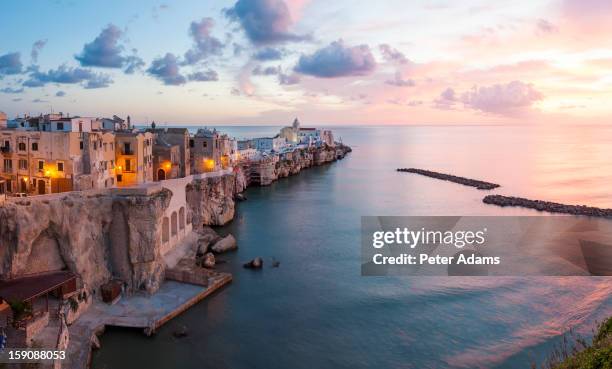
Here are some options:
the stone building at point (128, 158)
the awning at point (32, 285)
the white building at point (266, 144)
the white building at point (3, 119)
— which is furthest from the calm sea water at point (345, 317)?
the white building at point (266, 144)

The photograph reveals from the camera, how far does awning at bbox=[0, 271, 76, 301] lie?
1781 cm

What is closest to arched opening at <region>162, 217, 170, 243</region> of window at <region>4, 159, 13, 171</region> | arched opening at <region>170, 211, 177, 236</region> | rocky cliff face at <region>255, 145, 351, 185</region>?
arched opening at <region>170, 211, 177, 236</region>

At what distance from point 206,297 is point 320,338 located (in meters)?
6.51

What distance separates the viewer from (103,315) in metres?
20.3

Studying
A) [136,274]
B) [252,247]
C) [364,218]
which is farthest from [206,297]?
[364,218]

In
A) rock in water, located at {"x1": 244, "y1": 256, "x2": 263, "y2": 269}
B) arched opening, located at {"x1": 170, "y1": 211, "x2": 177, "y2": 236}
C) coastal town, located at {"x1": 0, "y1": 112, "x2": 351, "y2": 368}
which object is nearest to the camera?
coastal town, located at {"x1": 0, "y1": 112, "x2": 351, "y2": 368}

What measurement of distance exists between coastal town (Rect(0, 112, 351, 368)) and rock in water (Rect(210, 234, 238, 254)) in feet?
0.24

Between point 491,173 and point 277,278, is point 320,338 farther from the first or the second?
point 491,173

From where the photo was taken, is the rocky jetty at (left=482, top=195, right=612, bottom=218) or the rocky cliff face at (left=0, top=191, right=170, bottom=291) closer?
the rocky cliff face at (left=0, top=191, right=170, bottom=291)

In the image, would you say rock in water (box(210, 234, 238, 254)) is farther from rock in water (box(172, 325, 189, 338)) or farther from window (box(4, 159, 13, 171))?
window (box(4, 159, 13, 171))

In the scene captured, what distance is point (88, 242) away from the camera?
71.9 ft

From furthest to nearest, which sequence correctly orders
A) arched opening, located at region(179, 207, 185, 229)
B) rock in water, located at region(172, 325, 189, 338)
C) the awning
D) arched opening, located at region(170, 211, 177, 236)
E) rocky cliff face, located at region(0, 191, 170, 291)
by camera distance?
1. arched opening, located at region(179, 207, 185, 229)
2. arched opening, located at region(170, 211, 177, 236)
3. rock in water, located at region(172, 325, 189, 338)
4. rocky cliff face, located at region(0, 191, 170, 291)
5. the awning

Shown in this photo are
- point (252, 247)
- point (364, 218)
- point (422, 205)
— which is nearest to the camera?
point (252, 247)

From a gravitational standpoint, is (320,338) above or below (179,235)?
below
